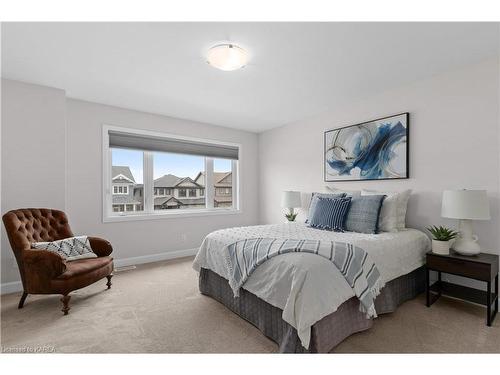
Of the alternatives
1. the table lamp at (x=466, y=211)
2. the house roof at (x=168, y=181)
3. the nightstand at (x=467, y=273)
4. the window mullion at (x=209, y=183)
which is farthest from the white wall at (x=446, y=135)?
the house roof at (x=168, y=181)

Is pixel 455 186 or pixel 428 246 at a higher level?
pixel 455 186

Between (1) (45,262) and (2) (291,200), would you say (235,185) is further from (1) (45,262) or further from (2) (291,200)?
(1) (45,262)

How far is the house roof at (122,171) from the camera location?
3.82 m

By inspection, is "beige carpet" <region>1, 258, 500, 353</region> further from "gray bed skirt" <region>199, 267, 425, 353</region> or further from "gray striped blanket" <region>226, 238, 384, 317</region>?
"gray striped blanket" <region>226, 238, 384, 317</region>

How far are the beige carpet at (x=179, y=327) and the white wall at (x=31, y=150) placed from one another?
3.44 feet

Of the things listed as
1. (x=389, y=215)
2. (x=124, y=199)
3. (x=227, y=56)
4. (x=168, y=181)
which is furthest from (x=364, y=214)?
(x=124, y=199)

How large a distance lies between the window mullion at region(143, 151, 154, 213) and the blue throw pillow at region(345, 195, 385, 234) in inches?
120

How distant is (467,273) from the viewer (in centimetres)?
213

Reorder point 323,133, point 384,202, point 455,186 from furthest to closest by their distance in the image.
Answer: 1. point 323,133
2. point 384,202
3. point 455,186

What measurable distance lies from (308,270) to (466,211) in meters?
1.68

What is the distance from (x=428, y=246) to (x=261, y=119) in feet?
10.1
